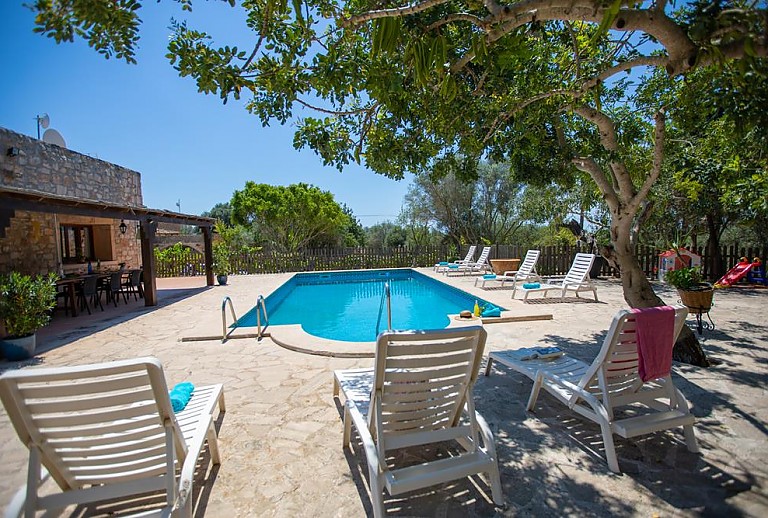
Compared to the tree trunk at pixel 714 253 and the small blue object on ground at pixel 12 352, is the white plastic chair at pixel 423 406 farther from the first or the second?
the tree trunk at pixel 714 253

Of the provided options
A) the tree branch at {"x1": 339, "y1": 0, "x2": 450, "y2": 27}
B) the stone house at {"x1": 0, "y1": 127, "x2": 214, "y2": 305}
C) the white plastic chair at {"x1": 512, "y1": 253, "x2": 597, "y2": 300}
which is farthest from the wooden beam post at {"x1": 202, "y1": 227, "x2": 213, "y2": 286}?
the tree branch at {"x1": 339, "y1": 0, "x2": 450, "y2": 27}

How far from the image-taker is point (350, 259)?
56.9 feet

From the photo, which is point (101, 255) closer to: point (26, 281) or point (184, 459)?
point (26, 281)

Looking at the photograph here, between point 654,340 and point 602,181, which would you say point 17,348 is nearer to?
point 654,340

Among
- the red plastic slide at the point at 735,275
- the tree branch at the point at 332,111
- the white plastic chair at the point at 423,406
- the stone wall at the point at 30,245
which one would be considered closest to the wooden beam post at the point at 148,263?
the stone wall at the point at 30,245

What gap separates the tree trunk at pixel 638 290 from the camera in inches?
163

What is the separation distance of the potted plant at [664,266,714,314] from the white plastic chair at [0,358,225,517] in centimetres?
588

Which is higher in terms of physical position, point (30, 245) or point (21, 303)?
point (30, 245)

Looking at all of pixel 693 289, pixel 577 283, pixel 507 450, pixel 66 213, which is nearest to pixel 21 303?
pixel 66 213

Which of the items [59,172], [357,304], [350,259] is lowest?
[357,304]

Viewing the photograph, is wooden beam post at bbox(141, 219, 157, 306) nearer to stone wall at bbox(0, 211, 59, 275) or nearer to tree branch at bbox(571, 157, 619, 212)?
stone wall at bbox(0, 211, 59, 275)

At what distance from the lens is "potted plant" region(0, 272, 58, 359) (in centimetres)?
505

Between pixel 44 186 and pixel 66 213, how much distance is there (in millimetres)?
3638

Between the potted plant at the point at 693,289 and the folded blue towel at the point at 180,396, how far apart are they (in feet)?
19.0
